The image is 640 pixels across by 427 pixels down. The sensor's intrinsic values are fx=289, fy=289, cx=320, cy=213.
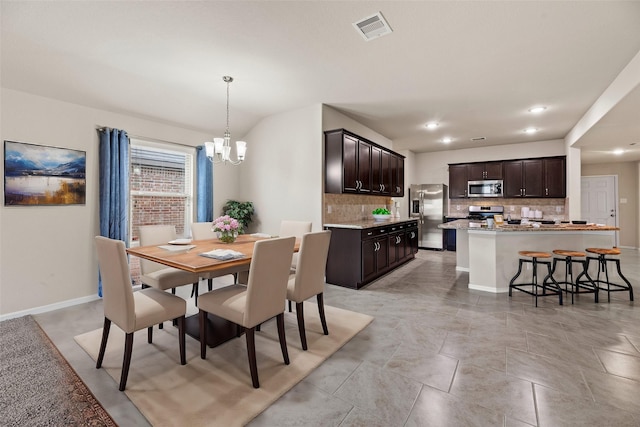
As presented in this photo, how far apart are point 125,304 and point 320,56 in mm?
2774

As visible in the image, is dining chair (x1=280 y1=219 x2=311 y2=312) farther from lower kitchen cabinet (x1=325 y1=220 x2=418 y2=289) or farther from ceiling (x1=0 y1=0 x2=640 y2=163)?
ceiling (x1=0 y1=0 x2=640 y2=163)

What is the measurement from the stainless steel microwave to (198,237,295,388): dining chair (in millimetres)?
6565

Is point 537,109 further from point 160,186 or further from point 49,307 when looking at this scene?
point 49,307

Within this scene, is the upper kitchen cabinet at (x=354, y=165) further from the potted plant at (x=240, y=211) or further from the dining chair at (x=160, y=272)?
the dining chair at (x=160, y=272)

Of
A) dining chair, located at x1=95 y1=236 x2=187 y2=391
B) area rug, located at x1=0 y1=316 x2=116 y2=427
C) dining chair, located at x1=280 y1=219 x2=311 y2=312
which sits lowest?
area rug, located at x1=0 y1=316 x2=116 y2=427

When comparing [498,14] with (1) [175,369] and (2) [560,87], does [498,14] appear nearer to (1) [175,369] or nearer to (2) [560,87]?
(2) [560,87]

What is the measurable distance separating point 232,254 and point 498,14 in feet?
9.36

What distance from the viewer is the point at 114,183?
3709 mm

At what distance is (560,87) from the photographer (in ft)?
12.1

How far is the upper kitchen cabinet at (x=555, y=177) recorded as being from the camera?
6.35 metres

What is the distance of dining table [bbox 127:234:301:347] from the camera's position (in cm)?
204

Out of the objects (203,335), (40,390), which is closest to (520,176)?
(203,335)

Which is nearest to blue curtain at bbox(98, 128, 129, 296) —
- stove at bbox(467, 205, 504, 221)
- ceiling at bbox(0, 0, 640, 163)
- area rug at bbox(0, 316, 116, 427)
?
ceiling at bbox(0, 0, 640, 163)

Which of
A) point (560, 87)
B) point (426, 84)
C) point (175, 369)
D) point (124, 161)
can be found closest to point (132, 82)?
point (124, 161)
